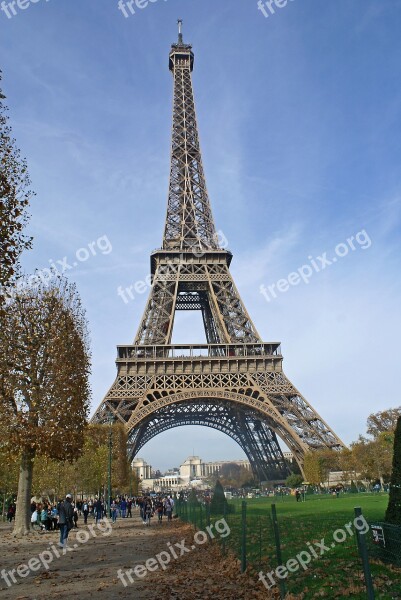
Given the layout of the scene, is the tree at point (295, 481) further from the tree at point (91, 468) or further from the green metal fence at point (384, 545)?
the green metal fence at point (384, 545)

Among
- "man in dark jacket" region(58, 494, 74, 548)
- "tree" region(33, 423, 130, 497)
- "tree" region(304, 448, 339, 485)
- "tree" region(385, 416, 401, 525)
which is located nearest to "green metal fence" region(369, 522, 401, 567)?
"tree" region(385, 416, 401, 525)

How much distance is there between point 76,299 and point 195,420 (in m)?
43.3

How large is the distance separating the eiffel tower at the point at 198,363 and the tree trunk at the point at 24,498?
21350 millimetres

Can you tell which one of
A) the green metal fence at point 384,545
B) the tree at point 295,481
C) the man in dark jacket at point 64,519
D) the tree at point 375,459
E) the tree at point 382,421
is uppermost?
the tree at point 382,421

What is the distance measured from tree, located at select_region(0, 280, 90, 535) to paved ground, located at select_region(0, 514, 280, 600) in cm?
408

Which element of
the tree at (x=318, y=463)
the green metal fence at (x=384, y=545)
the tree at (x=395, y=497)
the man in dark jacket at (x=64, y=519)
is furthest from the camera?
the tree at (x=318, y=463)

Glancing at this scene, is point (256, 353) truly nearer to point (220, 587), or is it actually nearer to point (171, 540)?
point (171, 540)

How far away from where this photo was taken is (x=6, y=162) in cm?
1216

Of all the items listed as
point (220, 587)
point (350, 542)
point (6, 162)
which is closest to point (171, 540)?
point (350, 542)

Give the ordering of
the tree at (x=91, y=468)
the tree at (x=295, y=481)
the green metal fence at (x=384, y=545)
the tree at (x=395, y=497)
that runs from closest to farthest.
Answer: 1. the green metal fence at (x=384, y=545)
2. the tree at (x=395, y=497)
3. the tree at (x=91, y=468)
4. the tree at (x=295, y=481)

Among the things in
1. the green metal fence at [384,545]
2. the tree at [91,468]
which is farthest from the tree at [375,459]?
the green metal fence at [384,545]

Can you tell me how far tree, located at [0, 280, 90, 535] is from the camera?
73.9 feet

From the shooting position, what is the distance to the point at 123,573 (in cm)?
1263

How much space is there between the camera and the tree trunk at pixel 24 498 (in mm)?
22516
